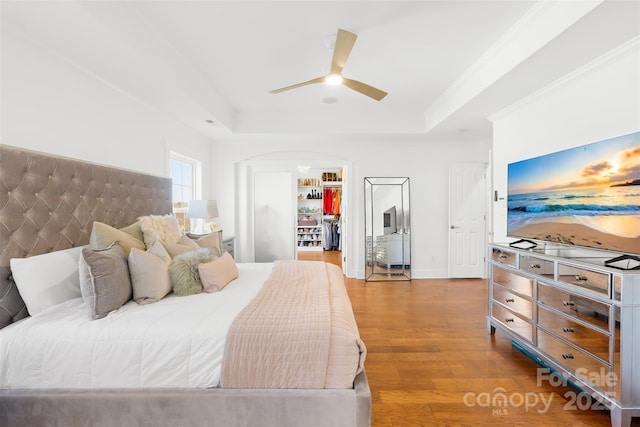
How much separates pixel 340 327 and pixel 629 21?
2.40 m

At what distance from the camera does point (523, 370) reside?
224 cm

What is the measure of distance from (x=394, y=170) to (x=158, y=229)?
378cm

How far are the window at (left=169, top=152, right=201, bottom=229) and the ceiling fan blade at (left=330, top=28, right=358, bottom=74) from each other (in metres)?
2.54

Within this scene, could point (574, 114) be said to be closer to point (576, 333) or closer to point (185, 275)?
point (576, 333)

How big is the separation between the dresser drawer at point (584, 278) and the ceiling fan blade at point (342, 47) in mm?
2037

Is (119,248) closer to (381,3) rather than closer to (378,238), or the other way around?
(381,3)

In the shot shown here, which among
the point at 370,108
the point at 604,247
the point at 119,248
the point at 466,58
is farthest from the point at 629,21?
the point at 119,248

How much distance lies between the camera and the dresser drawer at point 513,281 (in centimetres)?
233

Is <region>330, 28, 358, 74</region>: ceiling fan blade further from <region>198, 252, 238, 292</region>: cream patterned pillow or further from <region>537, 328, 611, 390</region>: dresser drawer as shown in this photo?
<region>537, 328, 611, 390</region>: dresser drawer

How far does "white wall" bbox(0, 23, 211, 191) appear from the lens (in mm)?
1770

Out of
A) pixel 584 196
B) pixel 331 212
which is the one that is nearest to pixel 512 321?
pixel 584 196

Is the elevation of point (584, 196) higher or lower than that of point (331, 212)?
higher

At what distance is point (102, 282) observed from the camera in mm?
1637

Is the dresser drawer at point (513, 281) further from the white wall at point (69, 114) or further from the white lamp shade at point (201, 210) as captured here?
the white wall at point (69, 114)
